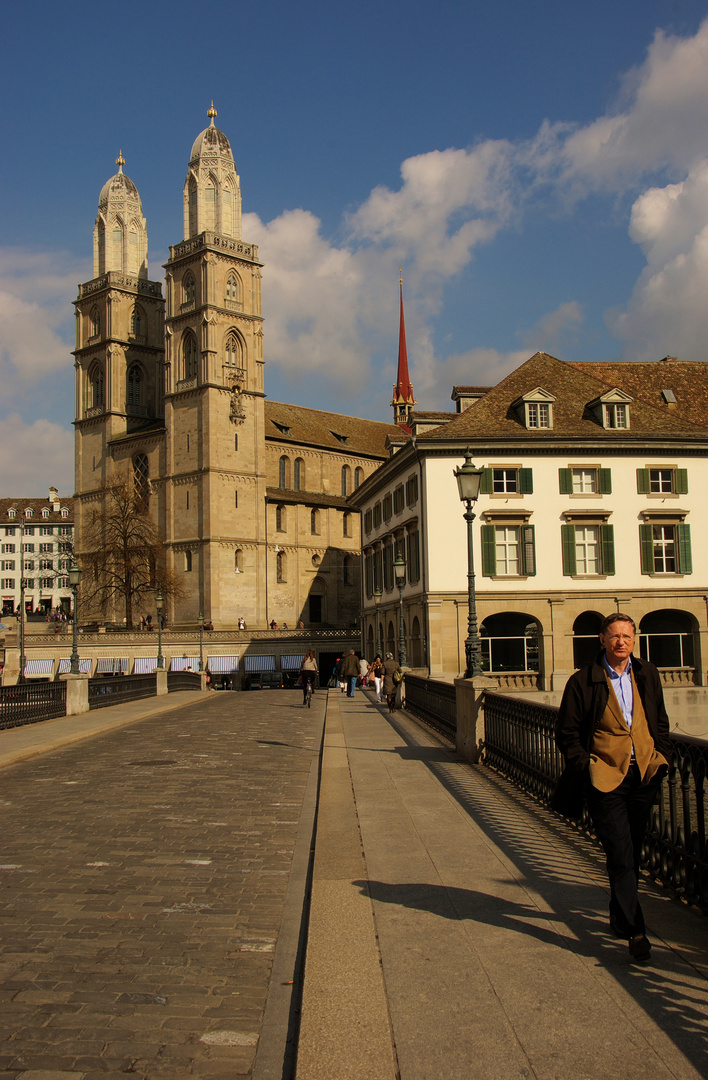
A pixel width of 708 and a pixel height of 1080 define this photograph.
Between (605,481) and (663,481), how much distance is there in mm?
2817

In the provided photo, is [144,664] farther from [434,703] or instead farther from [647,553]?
[434,703]

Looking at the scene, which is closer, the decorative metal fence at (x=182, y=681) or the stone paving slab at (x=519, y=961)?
the stone paving slab at (x=519, y=961)

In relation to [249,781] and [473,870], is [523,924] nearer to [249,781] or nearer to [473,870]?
[473,870]

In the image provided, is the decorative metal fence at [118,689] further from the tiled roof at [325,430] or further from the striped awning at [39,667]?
the tiled roof at [325,430]

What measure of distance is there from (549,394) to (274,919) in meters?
37.1

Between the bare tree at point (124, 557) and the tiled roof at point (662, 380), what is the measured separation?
1476 inches

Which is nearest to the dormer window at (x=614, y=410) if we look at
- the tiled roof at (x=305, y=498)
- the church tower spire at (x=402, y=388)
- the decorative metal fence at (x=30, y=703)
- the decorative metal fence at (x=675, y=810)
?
the decorative metal fence at (x=30, y=703)

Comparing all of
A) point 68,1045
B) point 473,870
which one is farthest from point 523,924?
point 68,1045

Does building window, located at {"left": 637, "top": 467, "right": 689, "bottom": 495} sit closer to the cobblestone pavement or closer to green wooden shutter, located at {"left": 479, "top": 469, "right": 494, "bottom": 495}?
green wooden shutter, located at {"left": 479, "top": 469, "right": 494, "bottom": 495}

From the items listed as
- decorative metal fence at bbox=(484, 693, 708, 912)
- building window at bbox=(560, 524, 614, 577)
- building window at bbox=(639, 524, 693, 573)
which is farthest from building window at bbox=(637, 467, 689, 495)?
decorative metal fence at bbox=(484, 693, 708, 912)

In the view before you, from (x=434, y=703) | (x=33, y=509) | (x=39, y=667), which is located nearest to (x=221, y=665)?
(x=39, y=667)

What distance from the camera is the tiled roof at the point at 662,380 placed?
45.6 m

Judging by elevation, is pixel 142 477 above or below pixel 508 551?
above

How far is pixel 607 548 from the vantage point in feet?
132
